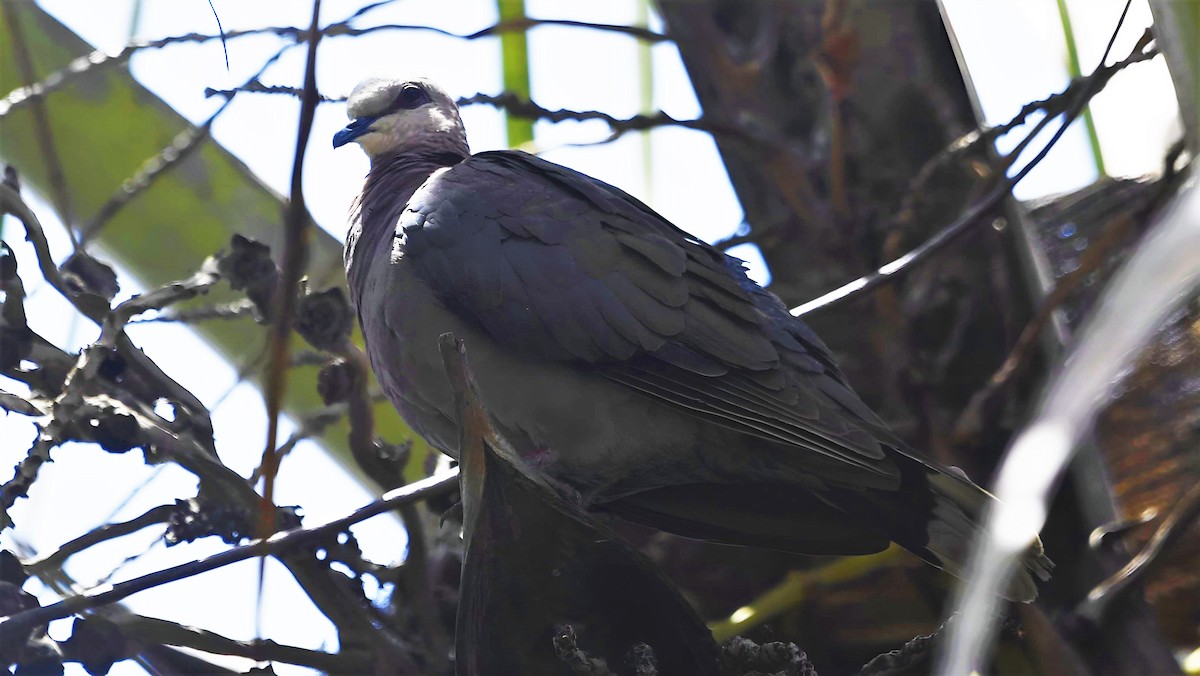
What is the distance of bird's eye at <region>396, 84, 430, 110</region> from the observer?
3373 mm

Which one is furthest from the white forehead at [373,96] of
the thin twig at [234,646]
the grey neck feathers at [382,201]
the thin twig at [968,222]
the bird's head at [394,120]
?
the thin twig at [234,646]

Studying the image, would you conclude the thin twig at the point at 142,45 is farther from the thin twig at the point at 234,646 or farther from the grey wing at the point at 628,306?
the thin twig at the point at 234,646

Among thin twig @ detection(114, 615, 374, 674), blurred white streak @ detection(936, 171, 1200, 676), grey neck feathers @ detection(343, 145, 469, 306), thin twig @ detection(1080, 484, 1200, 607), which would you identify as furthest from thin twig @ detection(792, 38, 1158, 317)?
blurred white streak @ detection(936, 171, 1200, 676)

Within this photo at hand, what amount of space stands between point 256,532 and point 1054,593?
1.96 meters

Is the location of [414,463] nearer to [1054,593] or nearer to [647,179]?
[647,179]

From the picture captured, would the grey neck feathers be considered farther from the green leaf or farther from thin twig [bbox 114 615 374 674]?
thin twig [bbox 114 615 374 674]

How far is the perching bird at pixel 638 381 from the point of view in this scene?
2.31m

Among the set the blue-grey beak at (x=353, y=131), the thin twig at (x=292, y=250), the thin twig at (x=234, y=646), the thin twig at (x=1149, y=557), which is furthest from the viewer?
the blue-grey beak at (x=353, y=131)

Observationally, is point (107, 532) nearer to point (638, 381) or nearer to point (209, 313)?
point (209, 313)

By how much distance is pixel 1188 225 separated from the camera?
506 mm

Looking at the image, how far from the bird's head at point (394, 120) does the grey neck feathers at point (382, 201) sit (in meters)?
0.06

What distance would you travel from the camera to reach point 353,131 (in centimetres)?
323

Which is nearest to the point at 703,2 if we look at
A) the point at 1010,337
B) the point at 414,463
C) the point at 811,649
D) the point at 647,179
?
the point at 647,179

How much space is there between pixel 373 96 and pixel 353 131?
0.57 ft
